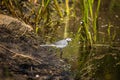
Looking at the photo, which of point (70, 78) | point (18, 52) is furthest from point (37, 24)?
point (70, 78)

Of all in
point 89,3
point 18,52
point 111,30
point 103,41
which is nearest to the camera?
point 18,52

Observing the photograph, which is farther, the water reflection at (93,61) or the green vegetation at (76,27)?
the green vegetation at (76,27)

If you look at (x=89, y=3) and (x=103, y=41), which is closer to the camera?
(x=89, y=3)

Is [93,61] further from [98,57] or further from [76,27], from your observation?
[76,27]

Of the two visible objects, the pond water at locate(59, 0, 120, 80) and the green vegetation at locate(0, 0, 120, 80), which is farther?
the green vegetation at locate(0, 0, 120, 80)

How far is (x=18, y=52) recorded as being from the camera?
7.95ft

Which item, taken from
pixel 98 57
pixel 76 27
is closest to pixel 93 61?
pixel 98 57

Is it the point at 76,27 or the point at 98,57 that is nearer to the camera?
the point at 98,57

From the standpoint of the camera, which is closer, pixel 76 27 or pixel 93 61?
pixel 93 61

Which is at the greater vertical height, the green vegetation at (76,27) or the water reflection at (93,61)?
the green vegetation at (76,27)

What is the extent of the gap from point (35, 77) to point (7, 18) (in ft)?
3.09

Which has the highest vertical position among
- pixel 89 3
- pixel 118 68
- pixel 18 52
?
pixel 89 3

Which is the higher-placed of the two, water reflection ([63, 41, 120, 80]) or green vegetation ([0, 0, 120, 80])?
green vegetation ([0, 0, 120, 80])

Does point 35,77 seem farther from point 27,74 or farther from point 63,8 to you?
point 63,8
